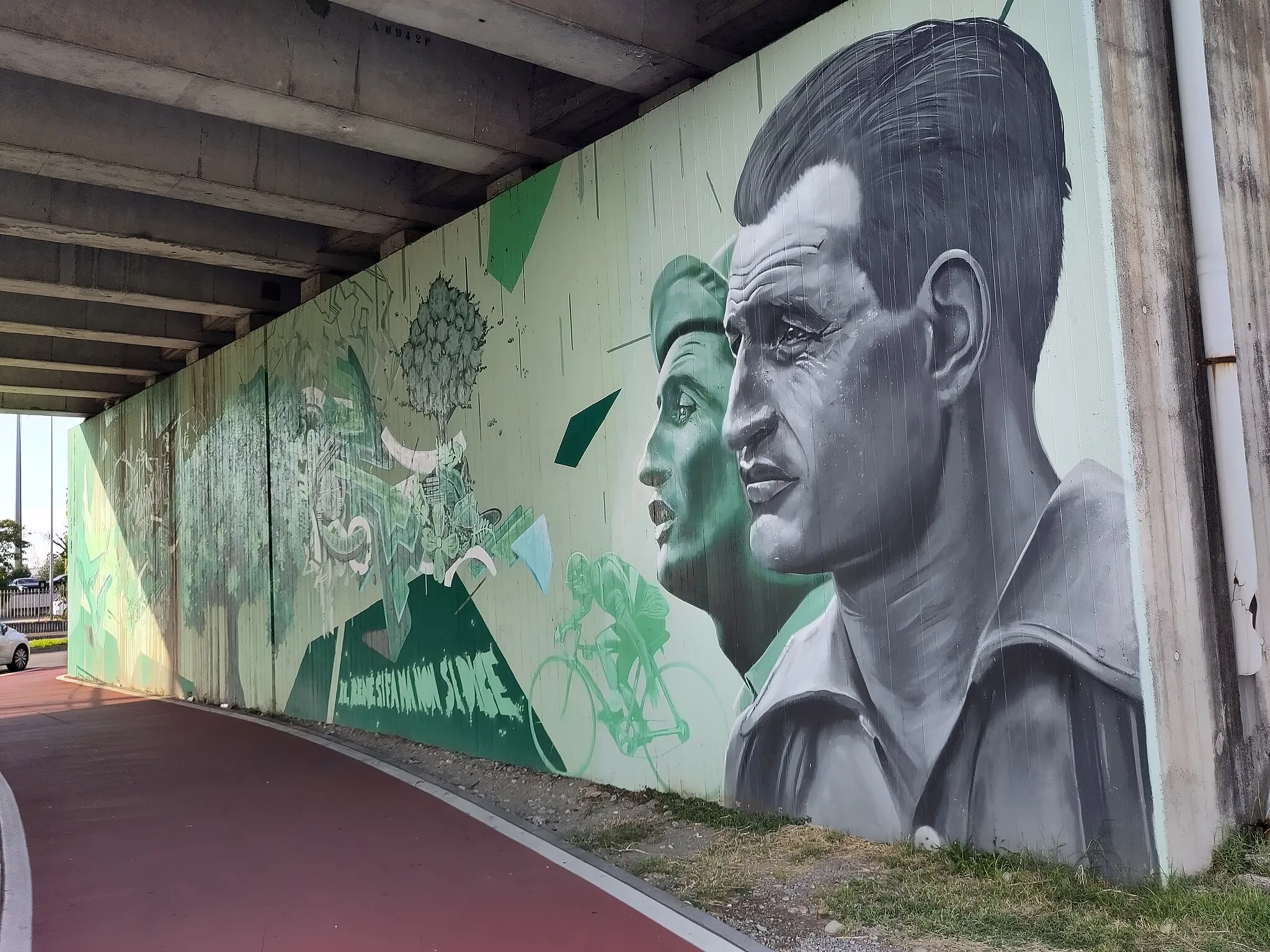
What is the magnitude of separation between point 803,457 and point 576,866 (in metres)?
2.84

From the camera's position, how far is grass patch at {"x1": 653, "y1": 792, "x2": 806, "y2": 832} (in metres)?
6.57

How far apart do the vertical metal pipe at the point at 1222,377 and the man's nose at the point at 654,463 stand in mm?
3590

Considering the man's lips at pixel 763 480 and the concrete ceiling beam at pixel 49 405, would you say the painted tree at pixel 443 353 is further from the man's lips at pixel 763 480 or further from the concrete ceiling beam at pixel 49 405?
the concrete ceiling beam at pixel 49 405

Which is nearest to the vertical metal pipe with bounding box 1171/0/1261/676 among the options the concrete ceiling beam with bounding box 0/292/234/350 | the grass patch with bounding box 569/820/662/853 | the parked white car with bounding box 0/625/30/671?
the grass patch with bounding box 569/820/662/853

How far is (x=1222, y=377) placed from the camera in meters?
5.37

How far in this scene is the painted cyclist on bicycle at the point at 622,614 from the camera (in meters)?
7.76

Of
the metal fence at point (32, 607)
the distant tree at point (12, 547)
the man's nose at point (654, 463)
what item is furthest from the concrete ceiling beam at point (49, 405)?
the distant tree at point (12, 547)

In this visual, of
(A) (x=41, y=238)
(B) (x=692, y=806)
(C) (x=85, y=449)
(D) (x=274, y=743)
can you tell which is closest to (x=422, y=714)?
(D) (x=274, y=743)

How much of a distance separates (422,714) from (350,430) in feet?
11.4

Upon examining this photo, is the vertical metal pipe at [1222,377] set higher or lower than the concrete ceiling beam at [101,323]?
lower

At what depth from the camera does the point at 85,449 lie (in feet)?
71.1

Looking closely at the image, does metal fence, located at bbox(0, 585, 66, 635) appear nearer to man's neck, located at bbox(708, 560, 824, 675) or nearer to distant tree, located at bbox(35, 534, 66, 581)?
distant tree, located at bbox(35, 534, 66, 581)

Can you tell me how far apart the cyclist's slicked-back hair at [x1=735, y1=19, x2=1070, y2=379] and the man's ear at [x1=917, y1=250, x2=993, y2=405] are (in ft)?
0.21

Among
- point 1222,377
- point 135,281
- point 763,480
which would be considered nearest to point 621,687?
point 763,480
